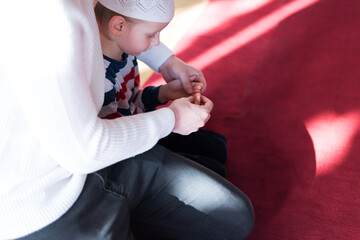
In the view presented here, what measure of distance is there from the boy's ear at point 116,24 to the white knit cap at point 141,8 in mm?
14

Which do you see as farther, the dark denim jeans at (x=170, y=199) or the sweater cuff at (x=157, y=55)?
the sweater cuff at (x=157, y=55)

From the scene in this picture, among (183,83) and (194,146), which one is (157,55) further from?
(194,146)

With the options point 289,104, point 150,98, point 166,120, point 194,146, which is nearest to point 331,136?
point 289,104

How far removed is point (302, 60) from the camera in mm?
1472

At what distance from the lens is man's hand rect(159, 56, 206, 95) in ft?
3.38

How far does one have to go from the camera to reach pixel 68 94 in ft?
1.76

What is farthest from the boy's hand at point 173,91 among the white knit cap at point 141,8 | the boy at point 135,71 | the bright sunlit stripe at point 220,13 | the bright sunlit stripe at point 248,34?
the bright sunlit stripe at point 220,13

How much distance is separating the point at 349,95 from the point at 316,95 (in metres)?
0.11

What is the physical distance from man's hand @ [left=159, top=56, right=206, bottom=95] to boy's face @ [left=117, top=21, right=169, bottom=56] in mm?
176

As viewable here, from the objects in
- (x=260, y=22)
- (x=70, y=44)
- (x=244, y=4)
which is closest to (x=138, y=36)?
(x=70, y=44)

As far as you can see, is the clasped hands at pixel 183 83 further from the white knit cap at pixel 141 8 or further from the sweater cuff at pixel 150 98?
the white knit cap at pixel 141 8

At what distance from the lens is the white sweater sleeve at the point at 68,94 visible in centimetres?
51

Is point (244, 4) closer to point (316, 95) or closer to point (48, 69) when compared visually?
point (316, 95)

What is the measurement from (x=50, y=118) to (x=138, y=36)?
36cm
